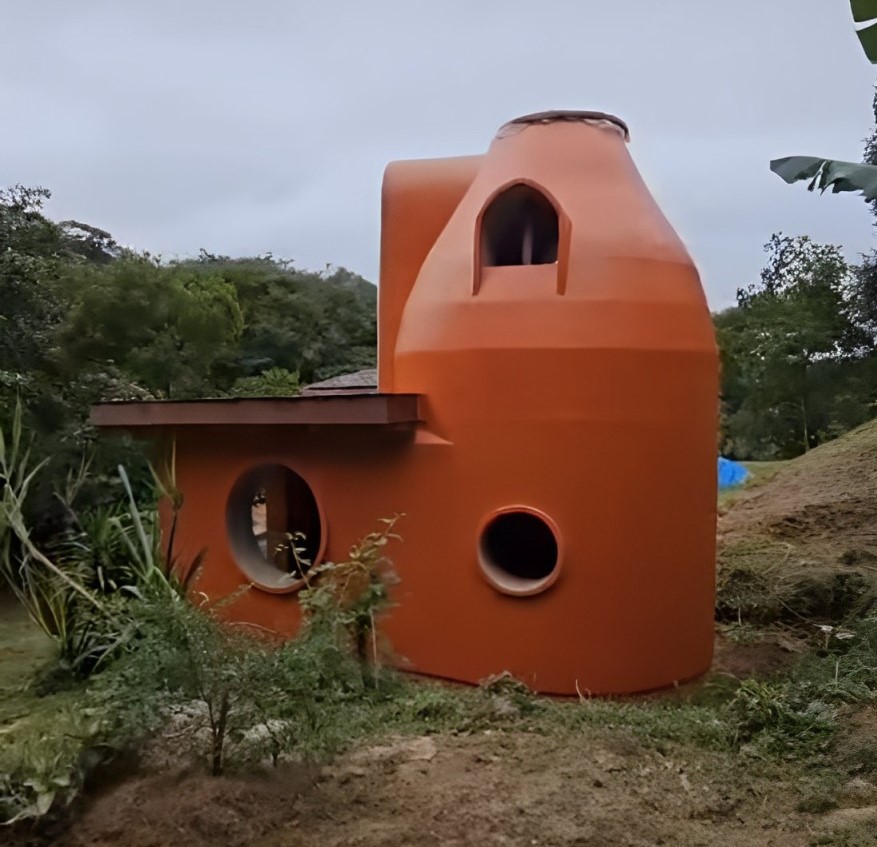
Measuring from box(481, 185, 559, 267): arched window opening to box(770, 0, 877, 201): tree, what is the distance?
5.81 ft

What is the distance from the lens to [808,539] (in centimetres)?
1156

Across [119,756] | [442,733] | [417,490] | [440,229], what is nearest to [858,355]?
[440,229]

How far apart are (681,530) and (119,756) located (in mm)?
4236

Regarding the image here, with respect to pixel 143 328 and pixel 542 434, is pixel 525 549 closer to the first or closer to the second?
pixel 542 434

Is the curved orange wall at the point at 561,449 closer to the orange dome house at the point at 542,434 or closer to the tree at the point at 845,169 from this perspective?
the orange dome house at the point at 542,434

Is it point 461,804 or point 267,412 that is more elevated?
point 267,412

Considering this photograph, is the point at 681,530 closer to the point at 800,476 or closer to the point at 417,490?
the point at 417,490

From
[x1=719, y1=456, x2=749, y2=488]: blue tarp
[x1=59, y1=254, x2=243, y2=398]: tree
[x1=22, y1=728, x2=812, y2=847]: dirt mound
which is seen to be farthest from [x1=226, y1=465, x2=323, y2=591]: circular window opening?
[x1=719, y1=456, x2=749, y2=488]: blue tarp

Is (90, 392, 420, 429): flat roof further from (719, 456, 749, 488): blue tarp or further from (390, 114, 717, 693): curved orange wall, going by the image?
(719, 456, 749, 488): blue tarp

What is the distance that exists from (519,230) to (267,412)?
259 centimetres

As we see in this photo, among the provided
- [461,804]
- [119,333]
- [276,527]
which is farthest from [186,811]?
[119,333]

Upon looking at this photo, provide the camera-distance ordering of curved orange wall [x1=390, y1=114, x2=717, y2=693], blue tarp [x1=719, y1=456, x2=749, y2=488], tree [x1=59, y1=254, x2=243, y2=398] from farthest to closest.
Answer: blue tarp [x1=719, y1=456, x2=749, y2=488] → tree [x1=59, y1=254, x2=243, y2=398] → curved orange wall [x1=390, y1=114, x2=717, y2=693]

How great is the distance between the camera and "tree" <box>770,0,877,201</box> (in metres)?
5.55

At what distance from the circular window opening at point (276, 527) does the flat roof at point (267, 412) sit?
74 centimetres
